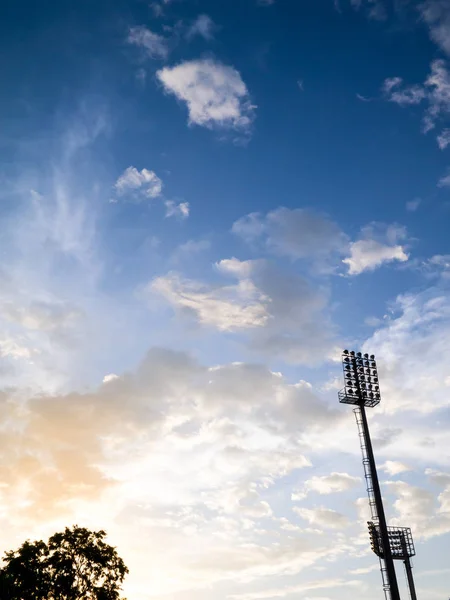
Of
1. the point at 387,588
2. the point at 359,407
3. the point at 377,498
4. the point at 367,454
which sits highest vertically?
the point at 359,407

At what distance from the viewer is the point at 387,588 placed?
48312 millimetres

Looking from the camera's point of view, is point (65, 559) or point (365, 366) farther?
point (365, 366)

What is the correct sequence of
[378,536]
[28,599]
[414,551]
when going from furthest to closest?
[414,551] < [378,536] < [28,599]

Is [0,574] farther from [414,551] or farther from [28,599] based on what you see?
[414,551]

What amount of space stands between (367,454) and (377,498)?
4287 mm

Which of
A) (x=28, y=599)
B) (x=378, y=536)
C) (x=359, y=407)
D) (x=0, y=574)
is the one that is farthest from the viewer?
(x=359, y=407)

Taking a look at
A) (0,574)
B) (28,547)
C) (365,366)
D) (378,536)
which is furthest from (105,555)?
(365,366)

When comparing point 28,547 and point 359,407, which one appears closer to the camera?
point 28,547

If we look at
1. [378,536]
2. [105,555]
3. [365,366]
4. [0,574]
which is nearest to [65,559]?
[105,555]

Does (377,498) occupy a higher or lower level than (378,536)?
higher

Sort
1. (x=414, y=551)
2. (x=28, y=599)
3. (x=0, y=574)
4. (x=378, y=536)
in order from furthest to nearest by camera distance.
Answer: (x=414, y=551) < (x=378, y=536) < (x=28, y=599) < (x=0, y=574)

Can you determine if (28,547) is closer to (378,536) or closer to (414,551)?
(378,536)

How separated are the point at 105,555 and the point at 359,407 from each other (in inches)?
1188

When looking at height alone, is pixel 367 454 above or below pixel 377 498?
above
